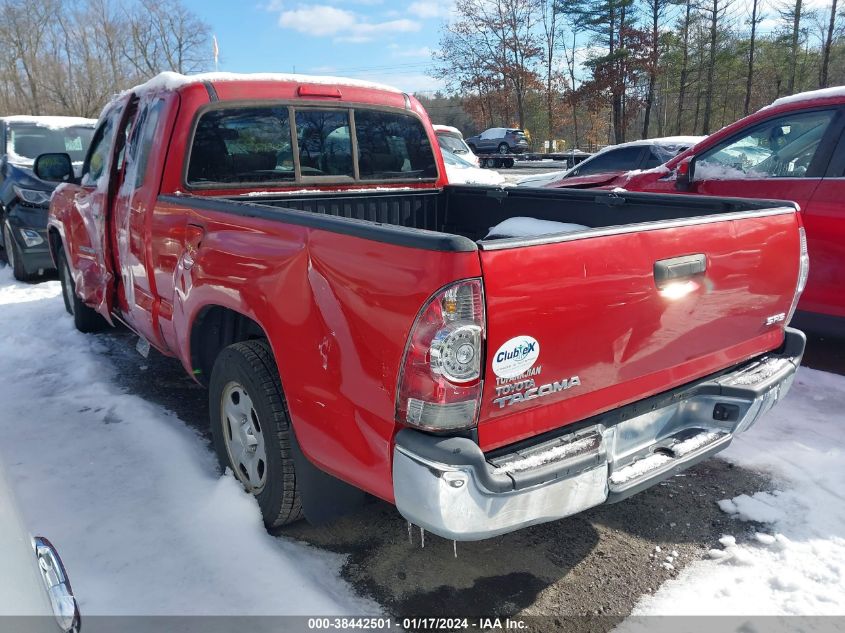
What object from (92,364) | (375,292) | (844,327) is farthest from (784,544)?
(92,364)

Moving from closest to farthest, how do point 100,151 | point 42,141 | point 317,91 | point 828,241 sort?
point 317,91 → point 828,241 → point 100,151 → point 42,141

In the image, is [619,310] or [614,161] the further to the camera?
[614,161]

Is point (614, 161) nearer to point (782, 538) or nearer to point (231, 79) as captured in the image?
point (231, 79)

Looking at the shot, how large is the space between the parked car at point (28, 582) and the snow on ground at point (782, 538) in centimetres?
182

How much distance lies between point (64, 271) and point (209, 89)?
334 centimetres

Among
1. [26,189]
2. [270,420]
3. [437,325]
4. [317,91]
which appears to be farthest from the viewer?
[26,189]

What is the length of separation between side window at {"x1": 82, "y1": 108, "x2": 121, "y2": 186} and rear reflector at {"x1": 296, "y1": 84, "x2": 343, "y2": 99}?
1.46 m

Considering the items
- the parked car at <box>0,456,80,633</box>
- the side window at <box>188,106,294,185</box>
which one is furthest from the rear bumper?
the side window at <box>188,106,294,185</box>

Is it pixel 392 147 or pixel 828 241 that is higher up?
pixel 392 147

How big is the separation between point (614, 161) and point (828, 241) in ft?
18.5

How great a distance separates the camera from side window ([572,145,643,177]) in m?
9.55

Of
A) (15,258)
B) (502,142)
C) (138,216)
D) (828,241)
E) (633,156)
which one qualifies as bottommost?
(15,258)

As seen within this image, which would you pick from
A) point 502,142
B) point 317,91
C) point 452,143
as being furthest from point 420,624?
point 502,142

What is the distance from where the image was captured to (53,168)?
16.9ft
